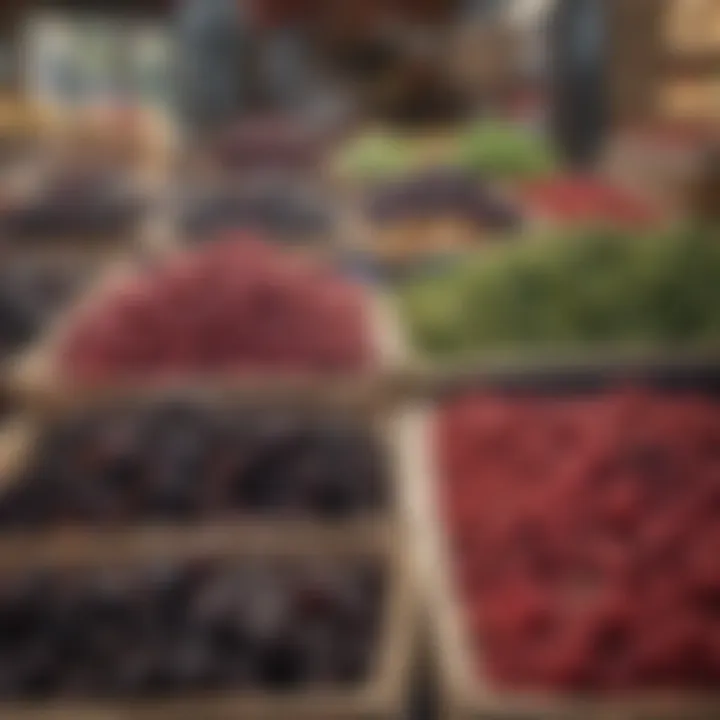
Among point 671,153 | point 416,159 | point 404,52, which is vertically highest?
point 404,52

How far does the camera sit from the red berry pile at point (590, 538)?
121cm

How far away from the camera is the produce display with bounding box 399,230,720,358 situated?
2.09m

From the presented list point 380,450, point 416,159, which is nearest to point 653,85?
point 380,450

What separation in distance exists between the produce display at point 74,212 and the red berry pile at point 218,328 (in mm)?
860

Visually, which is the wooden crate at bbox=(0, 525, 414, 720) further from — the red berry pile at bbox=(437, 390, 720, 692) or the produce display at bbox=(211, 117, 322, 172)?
the produce display at bbox=(211, 117, 322, 172)

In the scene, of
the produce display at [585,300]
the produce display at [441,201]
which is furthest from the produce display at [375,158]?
the produce display at [585,300]

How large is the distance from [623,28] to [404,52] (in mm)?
601

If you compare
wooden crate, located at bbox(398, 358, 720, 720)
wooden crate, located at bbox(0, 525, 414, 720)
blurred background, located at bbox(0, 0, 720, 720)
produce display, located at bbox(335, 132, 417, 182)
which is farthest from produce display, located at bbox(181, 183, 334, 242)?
wooden crate, located at bbox(0, 525, 414, 720)

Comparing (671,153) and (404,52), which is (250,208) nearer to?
(404,52)

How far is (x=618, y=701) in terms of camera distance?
114cm

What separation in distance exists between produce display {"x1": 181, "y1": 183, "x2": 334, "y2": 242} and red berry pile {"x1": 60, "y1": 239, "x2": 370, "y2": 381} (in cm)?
69

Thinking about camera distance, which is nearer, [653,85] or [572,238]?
[653,85]

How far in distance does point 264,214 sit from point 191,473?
5.06 ft

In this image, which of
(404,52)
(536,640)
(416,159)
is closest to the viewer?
(536,640)
